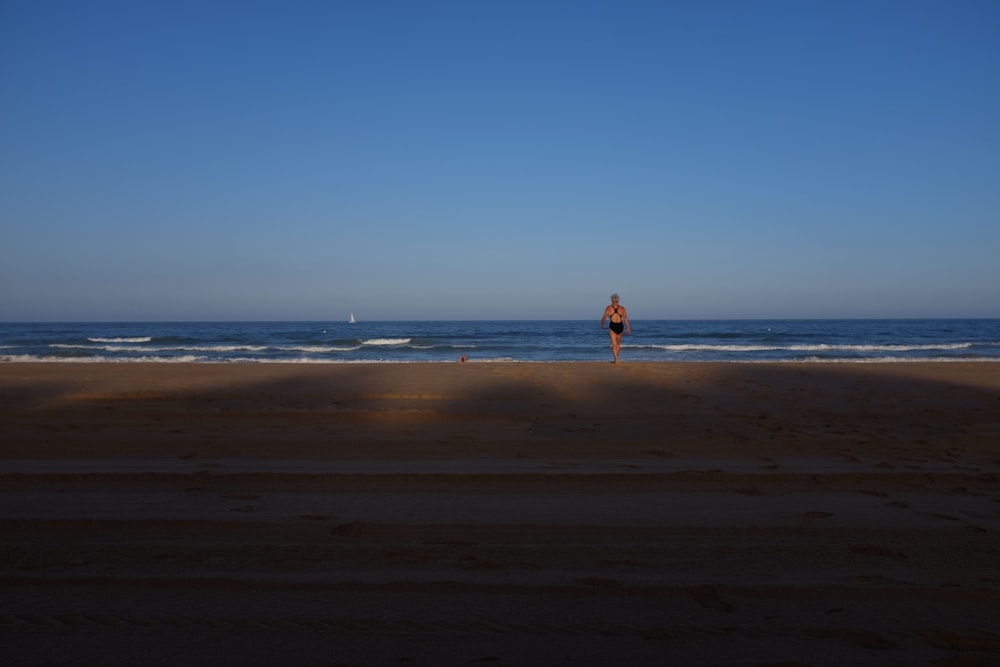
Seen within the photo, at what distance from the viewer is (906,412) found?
8234mm

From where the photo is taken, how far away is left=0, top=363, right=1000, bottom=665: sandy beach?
2.51 meters

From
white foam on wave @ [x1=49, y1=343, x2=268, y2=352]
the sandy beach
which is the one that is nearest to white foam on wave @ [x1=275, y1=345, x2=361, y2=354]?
white foam on wave @ [x1=49, y1=343, x2=268, y2=352]

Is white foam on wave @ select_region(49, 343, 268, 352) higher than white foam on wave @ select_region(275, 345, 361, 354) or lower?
higher

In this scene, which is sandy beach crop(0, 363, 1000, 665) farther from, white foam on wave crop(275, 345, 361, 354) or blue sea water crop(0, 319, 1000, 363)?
white foam on wave crop(275, 345, 361, 354)

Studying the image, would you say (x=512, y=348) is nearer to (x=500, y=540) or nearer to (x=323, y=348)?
(x=323, y=348)

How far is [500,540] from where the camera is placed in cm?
357

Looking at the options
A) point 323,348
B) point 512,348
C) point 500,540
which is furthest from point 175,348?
point 500,540

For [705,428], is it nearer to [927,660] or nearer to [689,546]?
[689,546]

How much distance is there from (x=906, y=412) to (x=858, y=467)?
3762mm

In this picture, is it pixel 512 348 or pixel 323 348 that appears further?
pixel 323 348

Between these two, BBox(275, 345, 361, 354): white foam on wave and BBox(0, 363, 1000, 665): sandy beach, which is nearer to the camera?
BBox(0, 363, 1000, 665): sandy beach

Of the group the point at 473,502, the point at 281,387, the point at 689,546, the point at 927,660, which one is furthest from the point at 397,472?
the point at 281,387

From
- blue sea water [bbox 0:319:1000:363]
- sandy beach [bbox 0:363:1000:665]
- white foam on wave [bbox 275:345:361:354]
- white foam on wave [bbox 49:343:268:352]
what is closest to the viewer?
sandy beach [bbox 0:363:1000:665]

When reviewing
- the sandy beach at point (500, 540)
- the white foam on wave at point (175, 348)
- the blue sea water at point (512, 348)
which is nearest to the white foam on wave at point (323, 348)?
the blue sea water at point (512, 348)
